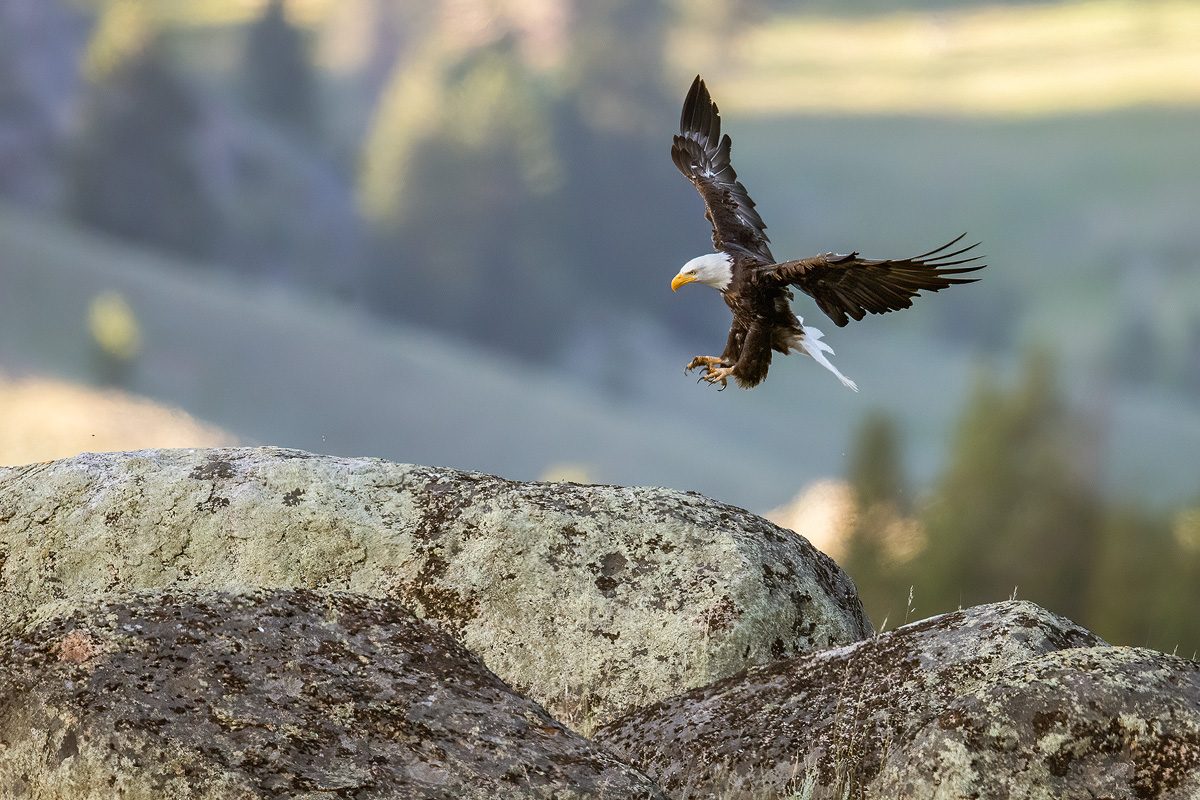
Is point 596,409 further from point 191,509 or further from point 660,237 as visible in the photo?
point 191,509

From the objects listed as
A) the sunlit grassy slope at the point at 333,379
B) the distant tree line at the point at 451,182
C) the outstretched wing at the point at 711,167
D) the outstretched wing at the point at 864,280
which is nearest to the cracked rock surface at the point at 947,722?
the outstretched wing at the point at 864,280

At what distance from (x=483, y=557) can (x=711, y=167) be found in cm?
574

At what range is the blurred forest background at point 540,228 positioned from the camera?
105375 mm

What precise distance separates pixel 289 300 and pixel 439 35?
27.7m

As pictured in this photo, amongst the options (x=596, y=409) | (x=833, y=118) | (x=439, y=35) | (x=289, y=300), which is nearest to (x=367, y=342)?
(x=289, y=300)

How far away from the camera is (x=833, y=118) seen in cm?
14225

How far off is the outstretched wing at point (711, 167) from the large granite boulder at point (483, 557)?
4.01m

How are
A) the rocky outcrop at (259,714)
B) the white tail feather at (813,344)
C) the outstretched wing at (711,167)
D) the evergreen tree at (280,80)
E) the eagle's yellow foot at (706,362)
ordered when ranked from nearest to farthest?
the rocky outcrop at (259,714) < the white tail feather at (813,344) < the eagle's yellow foot at (706,362) < the outstretched wing at (711,167) < the evergreen tree at (280,80)

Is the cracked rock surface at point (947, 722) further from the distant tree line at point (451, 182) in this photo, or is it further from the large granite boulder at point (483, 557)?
the distant tree line at point (451, 182)

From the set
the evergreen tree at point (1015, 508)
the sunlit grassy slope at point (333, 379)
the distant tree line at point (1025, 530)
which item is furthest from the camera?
the sunlit grassy slope at point (333, 379)

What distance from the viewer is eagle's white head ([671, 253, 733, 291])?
433 inches

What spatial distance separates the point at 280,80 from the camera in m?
122

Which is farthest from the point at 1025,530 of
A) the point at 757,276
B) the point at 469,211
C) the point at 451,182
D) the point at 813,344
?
the point at 757,276

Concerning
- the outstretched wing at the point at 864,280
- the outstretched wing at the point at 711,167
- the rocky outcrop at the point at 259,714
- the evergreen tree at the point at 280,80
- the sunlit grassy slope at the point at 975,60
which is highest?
the sunlit grassy slope at the point at 975,60
